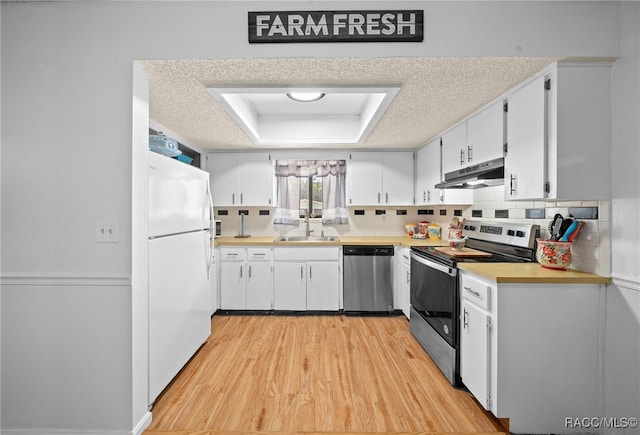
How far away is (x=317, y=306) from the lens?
12.0 ft

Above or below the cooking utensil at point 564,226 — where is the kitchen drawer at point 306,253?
below

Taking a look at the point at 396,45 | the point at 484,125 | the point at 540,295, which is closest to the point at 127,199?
the point at 396,45

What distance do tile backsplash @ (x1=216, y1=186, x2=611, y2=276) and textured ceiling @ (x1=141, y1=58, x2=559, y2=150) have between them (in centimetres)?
89

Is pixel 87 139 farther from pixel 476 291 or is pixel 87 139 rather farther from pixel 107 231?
pixel 476 291

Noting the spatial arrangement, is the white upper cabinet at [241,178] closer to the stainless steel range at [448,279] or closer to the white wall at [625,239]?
the stainless steel range at [448,279]

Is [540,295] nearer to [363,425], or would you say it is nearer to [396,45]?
[363,425]

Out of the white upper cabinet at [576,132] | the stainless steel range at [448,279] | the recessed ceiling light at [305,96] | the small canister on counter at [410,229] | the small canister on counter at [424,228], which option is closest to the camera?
the white upper cabinet at [576,132]

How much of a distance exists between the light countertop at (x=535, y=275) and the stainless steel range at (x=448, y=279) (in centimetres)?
30

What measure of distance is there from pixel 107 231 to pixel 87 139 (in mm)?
541

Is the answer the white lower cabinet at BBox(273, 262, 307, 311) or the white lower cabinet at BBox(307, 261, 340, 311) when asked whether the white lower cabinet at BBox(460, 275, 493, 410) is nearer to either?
the white lower cabinet at BBox(307, 261, 340, 311)

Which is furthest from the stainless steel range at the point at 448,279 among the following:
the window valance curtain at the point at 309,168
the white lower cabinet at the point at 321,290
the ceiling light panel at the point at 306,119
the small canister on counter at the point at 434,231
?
the window valance curtain at the point at 309,168

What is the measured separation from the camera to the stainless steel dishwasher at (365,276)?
143 inches

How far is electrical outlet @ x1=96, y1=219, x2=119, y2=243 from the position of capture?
170 cm

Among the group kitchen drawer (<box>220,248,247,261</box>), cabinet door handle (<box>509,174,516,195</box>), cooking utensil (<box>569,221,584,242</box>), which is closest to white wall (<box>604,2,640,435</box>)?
cooking utensil (<box>569,221,584,242</box>)
